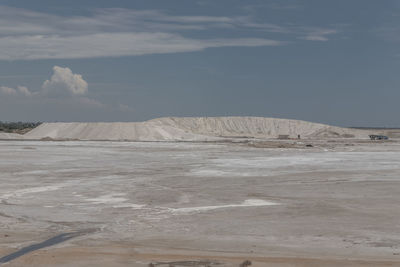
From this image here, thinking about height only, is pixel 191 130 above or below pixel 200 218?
above

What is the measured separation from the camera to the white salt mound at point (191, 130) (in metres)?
99.3

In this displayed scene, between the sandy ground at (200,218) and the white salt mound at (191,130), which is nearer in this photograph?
the sandy ground at (200,218)

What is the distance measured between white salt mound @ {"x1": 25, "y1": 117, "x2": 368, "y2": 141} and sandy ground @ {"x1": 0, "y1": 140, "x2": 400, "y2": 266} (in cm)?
6712

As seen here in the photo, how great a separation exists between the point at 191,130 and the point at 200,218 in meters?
129

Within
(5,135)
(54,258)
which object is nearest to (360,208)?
(54,258)

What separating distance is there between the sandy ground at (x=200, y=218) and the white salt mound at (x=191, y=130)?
67.1 metres

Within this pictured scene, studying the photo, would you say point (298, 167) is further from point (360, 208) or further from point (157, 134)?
point (157, 134)

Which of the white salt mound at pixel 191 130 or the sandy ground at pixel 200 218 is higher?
the white salt mound at pixel 191 130

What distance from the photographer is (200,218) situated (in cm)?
1705

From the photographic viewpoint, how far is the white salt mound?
9931cm

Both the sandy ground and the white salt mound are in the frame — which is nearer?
the sandy ground

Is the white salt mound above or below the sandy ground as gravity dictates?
above

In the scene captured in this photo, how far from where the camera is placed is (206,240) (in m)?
13.7

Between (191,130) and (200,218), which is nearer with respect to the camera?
(200,218)
